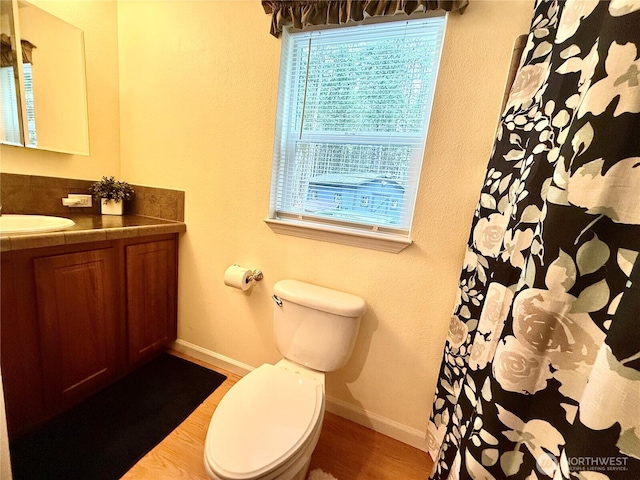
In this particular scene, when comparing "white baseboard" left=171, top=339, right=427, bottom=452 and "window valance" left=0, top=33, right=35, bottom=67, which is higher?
"window valance" left=0, top=33, right=35, bottom=67

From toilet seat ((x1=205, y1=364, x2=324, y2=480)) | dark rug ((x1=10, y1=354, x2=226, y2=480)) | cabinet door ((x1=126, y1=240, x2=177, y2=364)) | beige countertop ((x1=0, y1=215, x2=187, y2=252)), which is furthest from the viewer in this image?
cabinet door ((x1=126, y1=240, x2=177, y2=364))

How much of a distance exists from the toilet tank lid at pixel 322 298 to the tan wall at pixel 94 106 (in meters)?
1.43

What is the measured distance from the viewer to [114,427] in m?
1.18

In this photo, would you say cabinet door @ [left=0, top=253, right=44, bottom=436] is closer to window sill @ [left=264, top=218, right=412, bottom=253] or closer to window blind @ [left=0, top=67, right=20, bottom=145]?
window blind @ [left=0, top=67, right=20, bottom=145]

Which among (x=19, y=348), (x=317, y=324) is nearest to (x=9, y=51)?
(x=19, y=348)

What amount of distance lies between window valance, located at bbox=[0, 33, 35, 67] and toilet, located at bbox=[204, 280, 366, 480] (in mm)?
1669

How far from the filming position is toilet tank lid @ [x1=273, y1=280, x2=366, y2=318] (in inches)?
43.0

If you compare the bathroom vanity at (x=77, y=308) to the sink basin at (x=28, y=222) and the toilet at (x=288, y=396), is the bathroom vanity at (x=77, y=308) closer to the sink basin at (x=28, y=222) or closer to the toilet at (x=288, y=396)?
the sink basin at (x=28, y=222)

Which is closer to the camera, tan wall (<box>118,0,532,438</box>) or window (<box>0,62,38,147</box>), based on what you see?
tan wall (<box>118,0,532,438</box>)

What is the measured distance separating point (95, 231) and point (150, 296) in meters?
0.52

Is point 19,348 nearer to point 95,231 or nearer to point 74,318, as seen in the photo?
point 74,318

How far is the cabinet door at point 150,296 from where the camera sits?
4.43 feet

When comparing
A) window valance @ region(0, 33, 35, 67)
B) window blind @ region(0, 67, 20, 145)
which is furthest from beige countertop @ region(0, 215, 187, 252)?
window valance @ region(0, 33, 35, 67)

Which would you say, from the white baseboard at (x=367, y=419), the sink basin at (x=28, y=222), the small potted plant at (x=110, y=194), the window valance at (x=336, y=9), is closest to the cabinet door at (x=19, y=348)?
the sink basin at (x=28, y=222)
